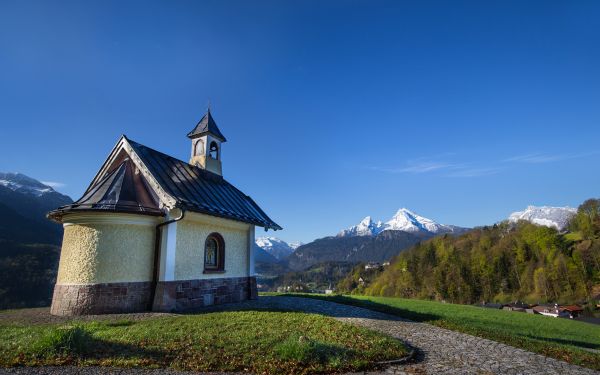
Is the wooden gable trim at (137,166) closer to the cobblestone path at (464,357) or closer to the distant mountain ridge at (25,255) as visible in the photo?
the cobblestone path at (464,357)

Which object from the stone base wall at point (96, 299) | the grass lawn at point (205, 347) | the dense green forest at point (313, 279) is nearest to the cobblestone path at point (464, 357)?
the grass lawn at point (205, 347)

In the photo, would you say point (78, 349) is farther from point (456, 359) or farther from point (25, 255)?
point (25, 255)

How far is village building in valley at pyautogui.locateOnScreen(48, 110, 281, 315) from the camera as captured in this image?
12.0 meters

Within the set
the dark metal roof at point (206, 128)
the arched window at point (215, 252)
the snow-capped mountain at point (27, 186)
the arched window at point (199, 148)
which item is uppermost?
the snow-capped mountain at point (27, 186)

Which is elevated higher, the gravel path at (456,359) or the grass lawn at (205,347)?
the grass lawn at (205,347)

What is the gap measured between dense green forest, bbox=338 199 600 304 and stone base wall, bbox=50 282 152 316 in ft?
218

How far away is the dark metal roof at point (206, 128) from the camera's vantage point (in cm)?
1962

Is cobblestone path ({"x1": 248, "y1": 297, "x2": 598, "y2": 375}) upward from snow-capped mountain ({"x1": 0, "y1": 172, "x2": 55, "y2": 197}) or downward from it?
downward

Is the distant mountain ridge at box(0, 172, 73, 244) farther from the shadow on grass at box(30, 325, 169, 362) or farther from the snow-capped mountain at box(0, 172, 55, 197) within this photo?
the shadow on grass at box(30, 325, 169, 362)

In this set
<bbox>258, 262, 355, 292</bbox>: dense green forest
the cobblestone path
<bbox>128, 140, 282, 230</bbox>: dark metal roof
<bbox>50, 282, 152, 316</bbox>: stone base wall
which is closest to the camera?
the cobblestone path

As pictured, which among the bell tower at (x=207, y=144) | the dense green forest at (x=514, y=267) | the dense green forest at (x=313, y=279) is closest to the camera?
the bell tower at (x=207, y=144)

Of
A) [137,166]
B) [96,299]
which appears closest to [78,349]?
[96,299]

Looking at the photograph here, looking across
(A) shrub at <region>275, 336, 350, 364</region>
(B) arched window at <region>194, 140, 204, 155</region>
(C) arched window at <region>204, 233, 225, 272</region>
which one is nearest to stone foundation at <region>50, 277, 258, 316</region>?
(C) arched window at <region>204, 233, 225, 272</region>

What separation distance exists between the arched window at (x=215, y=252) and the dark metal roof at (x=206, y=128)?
7186 mm
